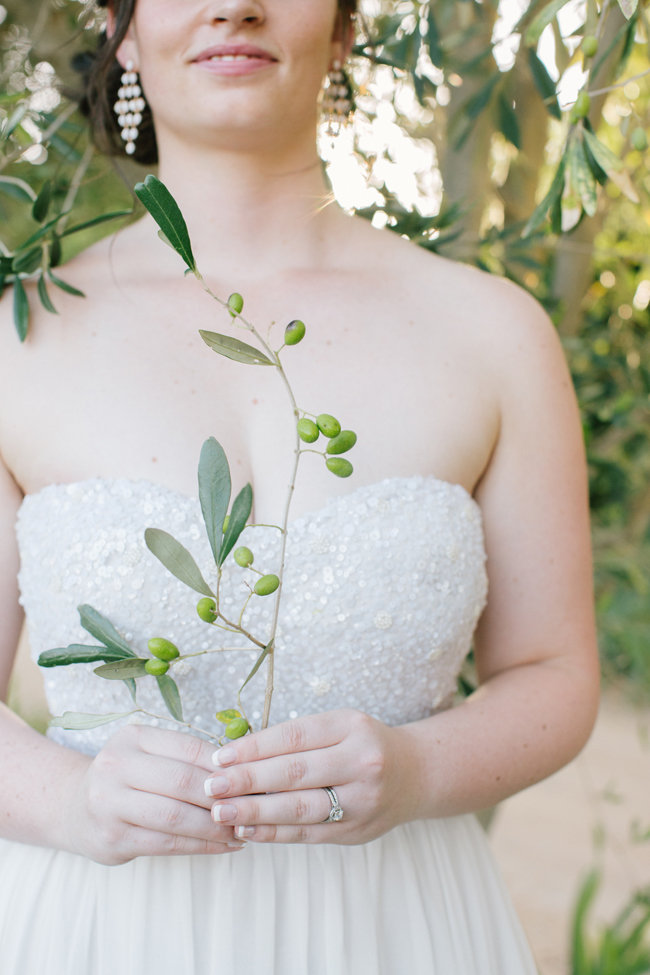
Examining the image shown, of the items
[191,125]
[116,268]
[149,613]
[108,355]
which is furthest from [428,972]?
[191,125]

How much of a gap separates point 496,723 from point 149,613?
19.9 inches

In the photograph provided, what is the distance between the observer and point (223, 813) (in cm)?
95

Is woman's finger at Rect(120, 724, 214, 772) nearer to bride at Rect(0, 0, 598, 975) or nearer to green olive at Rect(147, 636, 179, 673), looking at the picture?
bride at Rect(0, 0, 598, 975)

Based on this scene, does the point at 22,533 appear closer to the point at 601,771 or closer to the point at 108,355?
the point at 108,355

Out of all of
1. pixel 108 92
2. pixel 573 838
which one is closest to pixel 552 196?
pixel 108 92

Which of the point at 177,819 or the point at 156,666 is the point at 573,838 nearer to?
the point at 177,819

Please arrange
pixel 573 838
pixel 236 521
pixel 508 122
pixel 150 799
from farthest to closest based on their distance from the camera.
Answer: pixel 573 838
pixel 508 122
pixel 150 799
pixel 236 521

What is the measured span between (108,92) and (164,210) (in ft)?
3.24

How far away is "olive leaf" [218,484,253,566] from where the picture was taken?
88 cm

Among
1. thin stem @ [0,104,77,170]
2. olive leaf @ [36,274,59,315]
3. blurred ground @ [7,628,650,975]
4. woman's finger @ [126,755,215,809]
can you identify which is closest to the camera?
woman's finger @ [126,755,215,809]

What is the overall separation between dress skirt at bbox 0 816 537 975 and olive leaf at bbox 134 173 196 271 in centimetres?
83

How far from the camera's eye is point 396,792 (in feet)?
3.66

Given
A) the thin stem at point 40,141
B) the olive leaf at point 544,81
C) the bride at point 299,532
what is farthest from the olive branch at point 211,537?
the olive leaf at point 544,81

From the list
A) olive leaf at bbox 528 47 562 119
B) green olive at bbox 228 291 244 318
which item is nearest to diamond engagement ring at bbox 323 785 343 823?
green olive at bbox 228 291 244 318
